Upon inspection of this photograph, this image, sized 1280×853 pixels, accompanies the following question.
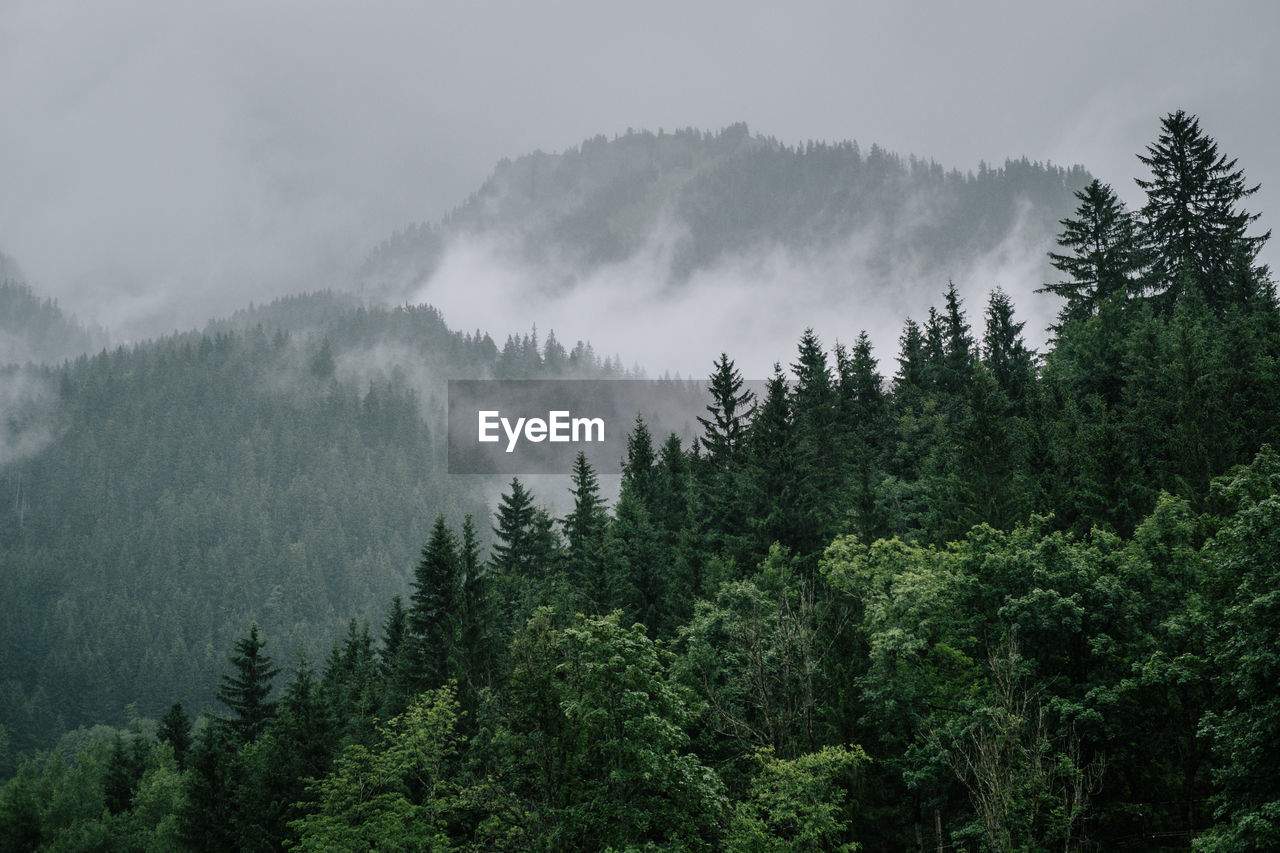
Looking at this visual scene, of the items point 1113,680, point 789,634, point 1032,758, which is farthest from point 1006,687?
point 789,634

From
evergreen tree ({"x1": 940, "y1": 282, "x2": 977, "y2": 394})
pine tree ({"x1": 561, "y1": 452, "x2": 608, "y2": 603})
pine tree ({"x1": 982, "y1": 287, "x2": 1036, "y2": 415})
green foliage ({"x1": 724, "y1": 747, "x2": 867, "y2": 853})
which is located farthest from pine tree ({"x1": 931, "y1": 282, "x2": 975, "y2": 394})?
green foliage ({"x1": 724, "y1": 747, "x2": 867, "y2": 853})

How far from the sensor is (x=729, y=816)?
91.7 feet

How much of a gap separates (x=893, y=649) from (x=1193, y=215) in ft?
164

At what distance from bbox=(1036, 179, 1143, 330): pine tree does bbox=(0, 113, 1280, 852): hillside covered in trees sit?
37 centimetres

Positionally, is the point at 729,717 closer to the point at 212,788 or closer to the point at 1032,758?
the point at 1032,758

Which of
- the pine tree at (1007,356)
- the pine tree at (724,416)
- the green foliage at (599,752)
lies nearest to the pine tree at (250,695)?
the pine tree at (724,416)

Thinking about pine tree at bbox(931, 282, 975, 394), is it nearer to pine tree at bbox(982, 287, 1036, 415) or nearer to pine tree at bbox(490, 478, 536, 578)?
pine tree at bbox(982, 287, 1036, 415)

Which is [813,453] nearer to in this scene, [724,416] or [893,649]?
[724,416]

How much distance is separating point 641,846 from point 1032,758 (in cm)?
1181

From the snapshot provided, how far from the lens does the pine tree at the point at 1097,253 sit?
2771 inches

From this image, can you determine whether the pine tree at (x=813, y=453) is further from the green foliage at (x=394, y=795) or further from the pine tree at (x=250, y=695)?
the pine tree at (x=250, y=695)

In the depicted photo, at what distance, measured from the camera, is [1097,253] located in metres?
71.9

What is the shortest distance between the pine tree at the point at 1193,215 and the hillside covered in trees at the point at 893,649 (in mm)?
214

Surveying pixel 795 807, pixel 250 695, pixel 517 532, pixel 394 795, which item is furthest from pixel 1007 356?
pixel 250 695
